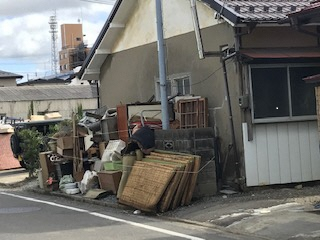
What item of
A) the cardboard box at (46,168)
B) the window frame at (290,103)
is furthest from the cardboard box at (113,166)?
the window frame at (290,103)

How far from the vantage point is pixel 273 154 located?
12.4m

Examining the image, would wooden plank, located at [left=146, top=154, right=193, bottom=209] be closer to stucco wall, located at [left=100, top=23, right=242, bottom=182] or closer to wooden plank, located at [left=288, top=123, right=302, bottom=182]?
stucco wall, located at [left=100, top=23, right=242, bottom=182]

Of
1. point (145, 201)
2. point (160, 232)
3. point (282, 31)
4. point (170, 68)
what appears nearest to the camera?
point (160, 232)

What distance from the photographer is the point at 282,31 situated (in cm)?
1257

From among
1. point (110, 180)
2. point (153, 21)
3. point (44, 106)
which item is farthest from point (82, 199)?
point (44, 106)

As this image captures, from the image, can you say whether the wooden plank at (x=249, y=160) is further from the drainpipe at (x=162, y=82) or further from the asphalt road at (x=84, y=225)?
the asphalt road at (x=84, y=225)

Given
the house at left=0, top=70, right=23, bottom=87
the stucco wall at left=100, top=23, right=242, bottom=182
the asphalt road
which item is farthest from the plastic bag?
the house at left=0, top=70, right=23, bottom=87

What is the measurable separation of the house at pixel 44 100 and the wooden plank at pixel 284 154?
86.0 ft

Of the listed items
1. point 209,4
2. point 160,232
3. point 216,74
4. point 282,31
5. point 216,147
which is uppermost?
point 209,4

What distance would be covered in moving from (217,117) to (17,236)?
592 cm

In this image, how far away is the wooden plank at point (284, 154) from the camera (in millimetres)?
12477

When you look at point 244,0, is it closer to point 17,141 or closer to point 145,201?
point 145,201

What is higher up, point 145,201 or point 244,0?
point 244,0

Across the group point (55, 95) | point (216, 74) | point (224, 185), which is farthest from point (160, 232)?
point (55, 95)
